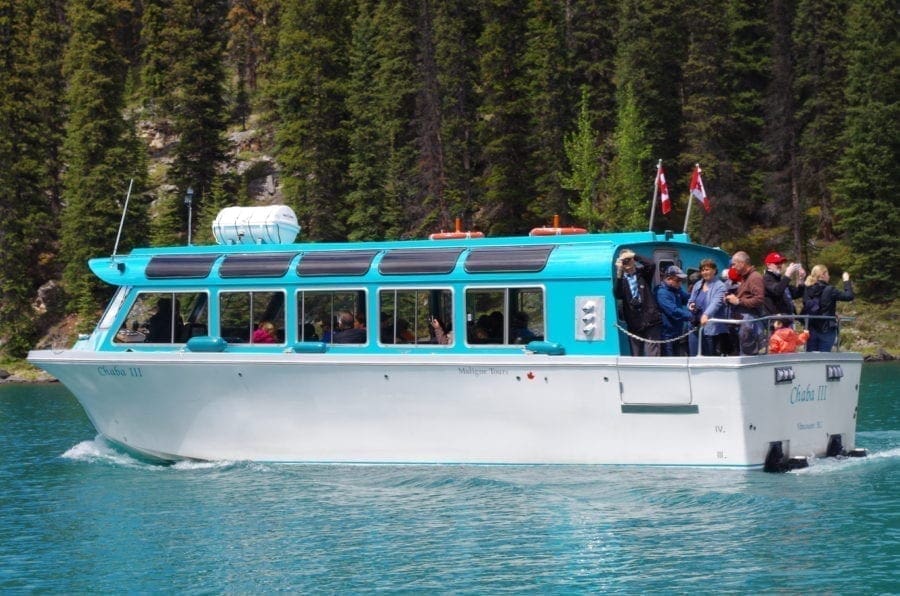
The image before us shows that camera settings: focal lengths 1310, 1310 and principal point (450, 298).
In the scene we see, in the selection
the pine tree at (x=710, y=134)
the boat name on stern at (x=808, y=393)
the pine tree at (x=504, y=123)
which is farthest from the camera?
the pine tree at (x=504, y=123)

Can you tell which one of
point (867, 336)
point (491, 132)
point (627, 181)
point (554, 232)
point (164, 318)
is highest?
point (491, 132)

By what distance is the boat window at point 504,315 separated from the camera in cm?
1898

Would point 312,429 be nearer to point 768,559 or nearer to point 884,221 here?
point 768,559

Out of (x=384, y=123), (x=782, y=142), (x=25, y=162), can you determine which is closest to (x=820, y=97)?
(x=782, y=142)

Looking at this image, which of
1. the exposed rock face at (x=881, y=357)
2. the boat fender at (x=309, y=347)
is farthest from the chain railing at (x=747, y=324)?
the exposed rock face at (x=881, y=357)

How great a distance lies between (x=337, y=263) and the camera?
20.1m

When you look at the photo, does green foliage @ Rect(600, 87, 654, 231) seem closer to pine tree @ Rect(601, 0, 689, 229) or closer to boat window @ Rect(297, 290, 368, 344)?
pine tree @ Rect(601, 0, 689, 229)

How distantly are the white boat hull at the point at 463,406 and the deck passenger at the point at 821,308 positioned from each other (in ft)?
1.12

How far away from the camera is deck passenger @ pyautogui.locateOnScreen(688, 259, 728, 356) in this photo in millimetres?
18156

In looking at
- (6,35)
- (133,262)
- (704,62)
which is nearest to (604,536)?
(133,262)

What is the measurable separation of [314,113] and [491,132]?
10226 millimetres

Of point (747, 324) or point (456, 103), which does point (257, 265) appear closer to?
point (747, 324)

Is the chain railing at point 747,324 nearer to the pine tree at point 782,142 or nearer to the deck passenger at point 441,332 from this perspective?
the deck passenger at point 441,332

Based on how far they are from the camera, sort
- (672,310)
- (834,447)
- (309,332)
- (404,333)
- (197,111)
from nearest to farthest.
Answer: (672,310), (834,447), (404,333), (309,332), (197,111)
